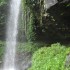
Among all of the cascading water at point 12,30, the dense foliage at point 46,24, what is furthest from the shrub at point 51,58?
the cascading water at point 12,30

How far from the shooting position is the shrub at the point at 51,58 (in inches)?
352

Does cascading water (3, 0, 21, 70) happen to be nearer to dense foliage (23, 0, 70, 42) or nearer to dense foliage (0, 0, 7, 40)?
dense foliage (0, 0, 7, 40)

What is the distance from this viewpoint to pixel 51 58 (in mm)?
9789

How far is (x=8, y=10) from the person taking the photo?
17.2 m

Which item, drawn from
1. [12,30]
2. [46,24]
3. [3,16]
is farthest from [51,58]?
[3,16]

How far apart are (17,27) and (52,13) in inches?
195

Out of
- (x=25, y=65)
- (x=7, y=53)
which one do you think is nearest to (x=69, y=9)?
(x=25, y=65)

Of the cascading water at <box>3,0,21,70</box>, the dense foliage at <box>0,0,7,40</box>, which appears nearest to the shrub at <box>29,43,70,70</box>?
the cascading water at <box>3,0,21,70</box>

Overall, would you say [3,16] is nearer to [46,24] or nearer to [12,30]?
[12,30]

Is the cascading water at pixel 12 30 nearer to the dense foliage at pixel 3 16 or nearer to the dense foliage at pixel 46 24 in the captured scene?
the dense foliage at pixel 3 16

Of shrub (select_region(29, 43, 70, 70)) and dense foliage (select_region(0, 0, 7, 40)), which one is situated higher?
dense foliage (select_region(0, 0, 7, 40))

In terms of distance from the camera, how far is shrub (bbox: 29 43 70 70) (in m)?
8.94

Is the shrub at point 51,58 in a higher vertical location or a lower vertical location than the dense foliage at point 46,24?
lower

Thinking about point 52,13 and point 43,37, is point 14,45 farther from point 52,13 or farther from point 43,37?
point 52,13
